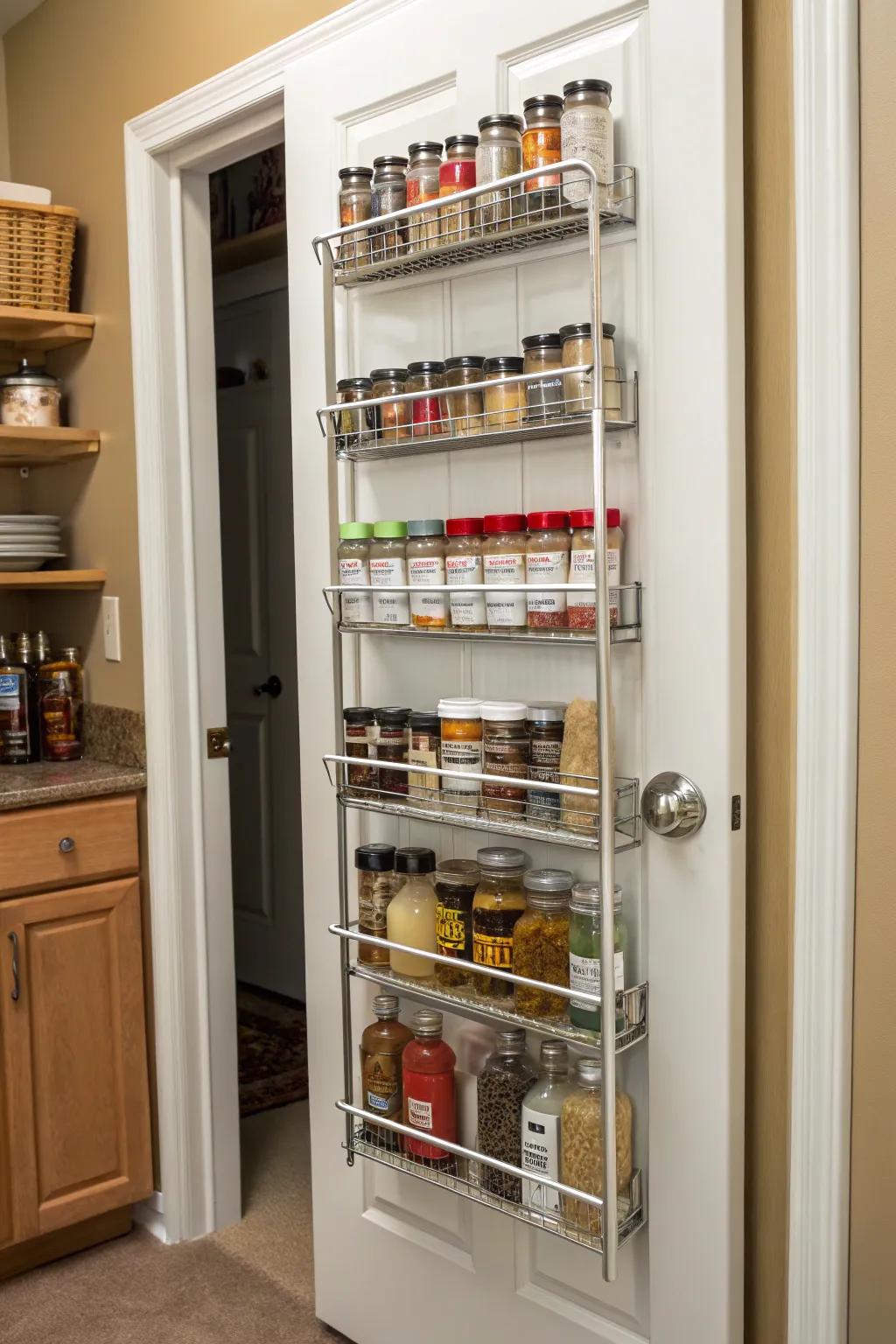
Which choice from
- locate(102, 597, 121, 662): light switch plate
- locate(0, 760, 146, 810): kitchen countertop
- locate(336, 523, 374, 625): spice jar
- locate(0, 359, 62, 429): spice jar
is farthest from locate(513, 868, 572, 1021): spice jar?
locate(0, 359, 62, 429): spice jar

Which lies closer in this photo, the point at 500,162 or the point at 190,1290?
the point at 500,162

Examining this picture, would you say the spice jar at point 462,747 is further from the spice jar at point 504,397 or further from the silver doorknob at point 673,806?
the spice jar at point 504,397

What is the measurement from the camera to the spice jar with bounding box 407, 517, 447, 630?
1.67m

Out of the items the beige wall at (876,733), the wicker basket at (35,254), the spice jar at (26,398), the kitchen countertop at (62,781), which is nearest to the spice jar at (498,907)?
the beige wall at (876,733)

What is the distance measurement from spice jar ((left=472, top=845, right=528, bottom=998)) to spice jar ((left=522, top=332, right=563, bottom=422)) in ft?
1.92

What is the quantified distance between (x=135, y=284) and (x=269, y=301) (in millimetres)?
1307

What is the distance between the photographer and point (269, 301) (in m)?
3.58

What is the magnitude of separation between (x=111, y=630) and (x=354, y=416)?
3.07ft

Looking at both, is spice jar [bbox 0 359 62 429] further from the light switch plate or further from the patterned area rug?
the patterned area rug

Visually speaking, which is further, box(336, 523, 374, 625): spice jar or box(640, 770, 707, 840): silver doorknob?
box(336, 523, 374, 625): spice jar

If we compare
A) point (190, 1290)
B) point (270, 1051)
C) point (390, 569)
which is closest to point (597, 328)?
point (390, 569)

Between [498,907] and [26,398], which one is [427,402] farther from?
[26,398]

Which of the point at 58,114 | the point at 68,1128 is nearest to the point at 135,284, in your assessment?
the point at 58,114

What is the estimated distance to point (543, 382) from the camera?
1.53 meters
